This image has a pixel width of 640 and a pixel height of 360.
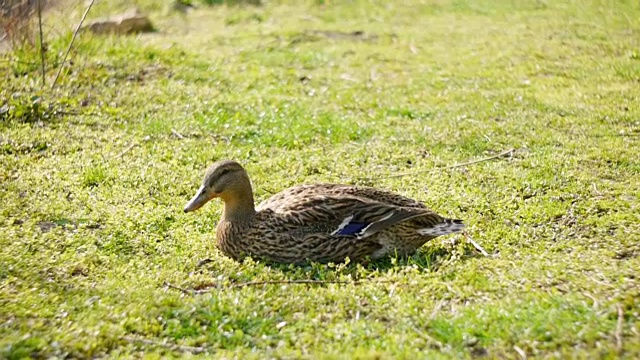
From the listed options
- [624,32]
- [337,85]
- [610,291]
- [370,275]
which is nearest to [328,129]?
[337,85]

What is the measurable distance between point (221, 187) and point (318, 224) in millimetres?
816

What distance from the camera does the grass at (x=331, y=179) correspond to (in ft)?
15.0

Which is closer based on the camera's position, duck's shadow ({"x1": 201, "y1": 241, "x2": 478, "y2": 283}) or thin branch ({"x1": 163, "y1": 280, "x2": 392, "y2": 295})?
thin branch ({"x1": 163, "y1": 280, "x2": 392, "y2": 295})

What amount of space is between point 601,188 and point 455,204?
138cm

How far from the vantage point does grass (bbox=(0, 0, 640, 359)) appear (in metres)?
4.57

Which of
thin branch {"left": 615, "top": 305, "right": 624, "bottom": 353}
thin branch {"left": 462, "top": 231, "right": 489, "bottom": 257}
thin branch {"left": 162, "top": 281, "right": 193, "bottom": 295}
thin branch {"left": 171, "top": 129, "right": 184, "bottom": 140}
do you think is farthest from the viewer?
thin branch {"left": 171, "top": 129, "right": 184, "bottom": 140}

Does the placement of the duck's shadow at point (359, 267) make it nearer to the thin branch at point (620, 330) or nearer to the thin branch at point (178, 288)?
the thin branch at point (178, 288)

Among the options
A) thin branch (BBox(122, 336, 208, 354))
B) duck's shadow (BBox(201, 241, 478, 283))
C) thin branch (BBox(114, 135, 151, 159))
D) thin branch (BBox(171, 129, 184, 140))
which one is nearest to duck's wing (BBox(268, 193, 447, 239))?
duck's shadow (BBox(201, 241, 478, 283))

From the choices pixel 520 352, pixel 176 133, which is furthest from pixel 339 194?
pixel 176 133

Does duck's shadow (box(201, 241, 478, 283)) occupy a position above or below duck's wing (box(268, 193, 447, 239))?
below

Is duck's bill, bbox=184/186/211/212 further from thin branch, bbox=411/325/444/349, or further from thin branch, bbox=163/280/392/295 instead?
thin branch, bbox=411/325/444/349

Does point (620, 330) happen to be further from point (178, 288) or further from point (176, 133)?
point (176, 133)

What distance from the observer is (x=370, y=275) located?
217 inches

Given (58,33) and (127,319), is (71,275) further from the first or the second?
(58,33)
